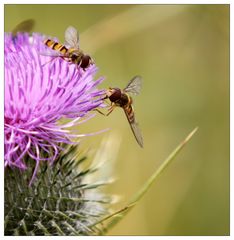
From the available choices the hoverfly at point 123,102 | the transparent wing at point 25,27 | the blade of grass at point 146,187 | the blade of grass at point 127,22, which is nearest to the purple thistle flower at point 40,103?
the hoverfly at point 123,102

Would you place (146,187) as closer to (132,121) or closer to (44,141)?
(132,121)

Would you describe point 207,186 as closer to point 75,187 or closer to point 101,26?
point 101,26

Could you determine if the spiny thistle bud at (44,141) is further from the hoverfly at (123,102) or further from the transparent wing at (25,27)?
the transparent wing at (25,27)

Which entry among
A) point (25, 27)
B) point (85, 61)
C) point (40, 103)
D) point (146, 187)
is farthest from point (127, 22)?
point (146, 187)

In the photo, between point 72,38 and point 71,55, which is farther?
point 72,38

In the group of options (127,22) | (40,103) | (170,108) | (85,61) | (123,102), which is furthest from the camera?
(170,108)

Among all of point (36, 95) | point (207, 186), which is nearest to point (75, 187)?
point (36, 95)

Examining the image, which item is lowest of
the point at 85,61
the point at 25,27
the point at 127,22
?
the point at 85,61
